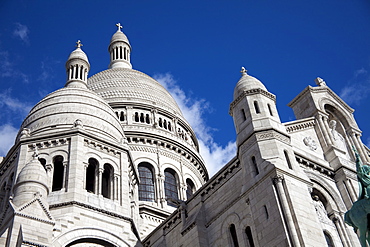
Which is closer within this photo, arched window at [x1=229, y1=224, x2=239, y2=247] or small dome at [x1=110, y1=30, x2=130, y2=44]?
arched window at [x1=229, y1=224, x2=239, y2=247]

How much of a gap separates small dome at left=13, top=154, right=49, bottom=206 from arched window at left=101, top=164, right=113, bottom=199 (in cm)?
461

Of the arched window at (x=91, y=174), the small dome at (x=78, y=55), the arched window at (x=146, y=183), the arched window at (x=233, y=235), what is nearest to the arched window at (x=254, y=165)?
the arched window at (x=233, y=235)

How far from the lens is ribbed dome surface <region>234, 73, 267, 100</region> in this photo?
79.8ft

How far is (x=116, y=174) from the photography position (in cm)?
2839

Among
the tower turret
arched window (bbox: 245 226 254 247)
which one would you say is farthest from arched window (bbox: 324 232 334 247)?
the tower turret

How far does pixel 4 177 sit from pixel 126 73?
20.9 metres

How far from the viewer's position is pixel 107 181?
28.7 meters

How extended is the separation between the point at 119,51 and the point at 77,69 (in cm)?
1725

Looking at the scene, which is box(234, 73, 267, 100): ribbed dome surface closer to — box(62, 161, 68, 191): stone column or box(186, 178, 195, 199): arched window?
box(62, 161, 68, 191): stone column

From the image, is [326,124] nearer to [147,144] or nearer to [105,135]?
[105,135]

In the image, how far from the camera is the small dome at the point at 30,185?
22.7 meters

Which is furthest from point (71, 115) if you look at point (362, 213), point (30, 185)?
point (362, 213)

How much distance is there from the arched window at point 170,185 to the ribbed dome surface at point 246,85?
15.5 m

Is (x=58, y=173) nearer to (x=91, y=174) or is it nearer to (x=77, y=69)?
(x=91, y=174)
